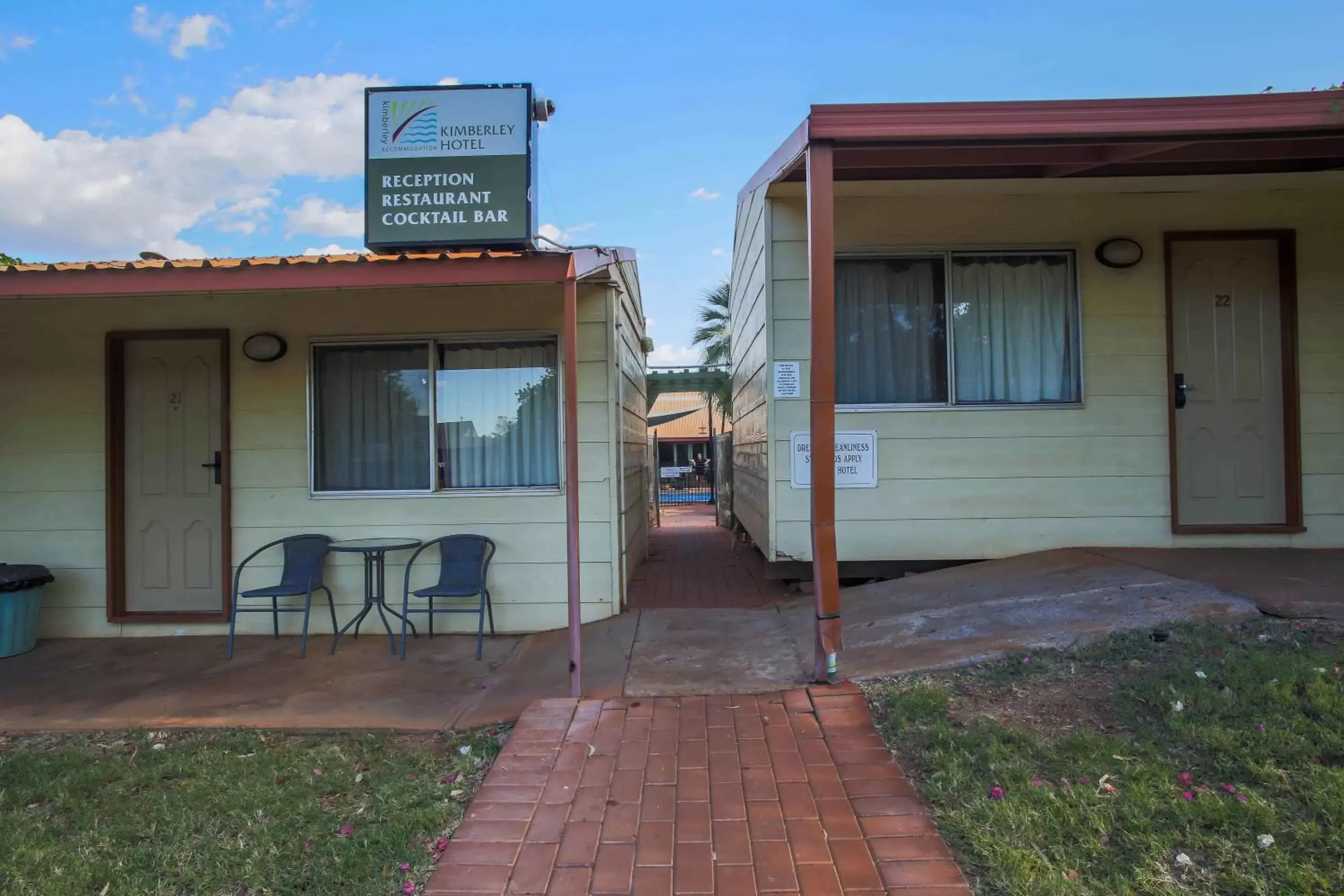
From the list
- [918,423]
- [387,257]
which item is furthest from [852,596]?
[387,257]

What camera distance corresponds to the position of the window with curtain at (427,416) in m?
5.41

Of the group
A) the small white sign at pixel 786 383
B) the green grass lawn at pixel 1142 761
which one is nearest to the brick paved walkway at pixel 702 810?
the green grass lawn at pixel 1142 761

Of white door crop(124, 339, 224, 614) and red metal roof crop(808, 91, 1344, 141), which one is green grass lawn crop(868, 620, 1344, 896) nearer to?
red metal roof crop(808, 91, 1344, 141)

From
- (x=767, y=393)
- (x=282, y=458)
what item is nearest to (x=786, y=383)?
(x=767, y=393)

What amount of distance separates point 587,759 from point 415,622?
268cm

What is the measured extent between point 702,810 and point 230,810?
68.8 inches

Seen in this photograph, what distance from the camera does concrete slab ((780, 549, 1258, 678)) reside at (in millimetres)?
3688

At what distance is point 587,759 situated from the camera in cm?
299

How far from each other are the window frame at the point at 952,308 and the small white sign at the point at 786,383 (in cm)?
33

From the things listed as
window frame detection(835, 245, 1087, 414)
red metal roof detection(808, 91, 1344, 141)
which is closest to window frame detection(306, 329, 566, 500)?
window frame detection(835, 245, 1087, 414)

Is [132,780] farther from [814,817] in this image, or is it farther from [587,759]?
[814,817]

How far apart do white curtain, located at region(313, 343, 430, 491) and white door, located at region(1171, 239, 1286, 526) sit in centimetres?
537

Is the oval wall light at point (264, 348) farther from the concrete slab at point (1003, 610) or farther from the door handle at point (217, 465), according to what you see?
the concrete slab at point (1003, 610)

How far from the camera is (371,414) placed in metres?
5.45
